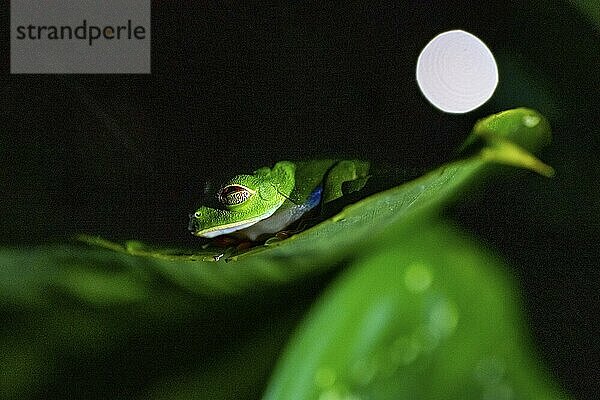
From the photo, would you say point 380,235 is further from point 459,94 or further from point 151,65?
point 151,65

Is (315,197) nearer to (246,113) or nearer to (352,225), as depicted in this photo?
(352,225)

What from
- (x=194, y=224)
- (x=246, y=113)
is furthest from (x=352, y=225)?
(x=246, y=113)

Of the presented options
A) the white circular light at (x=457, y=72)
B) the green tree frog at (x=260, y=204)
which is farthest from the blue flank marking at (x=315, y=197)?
the white circular light at (x=457, y=72)

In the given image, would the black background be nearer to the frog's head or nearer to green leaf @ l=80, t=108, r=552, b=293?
the frog's head

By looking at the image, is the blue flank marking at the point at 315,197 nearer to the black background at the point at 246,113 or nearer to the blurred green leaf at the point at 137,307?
the blurred green leaf at the point at 137,307

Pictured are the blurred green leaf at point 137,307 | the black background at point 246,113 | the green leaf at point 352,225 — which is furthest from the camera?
the black background at point 246,113

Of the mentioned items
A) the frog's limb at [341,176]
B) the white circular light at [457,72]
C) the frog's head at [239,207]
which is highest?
the white circular light at [457,72]

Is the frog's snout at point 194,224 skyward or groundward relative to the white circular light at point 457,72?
groundward
